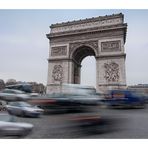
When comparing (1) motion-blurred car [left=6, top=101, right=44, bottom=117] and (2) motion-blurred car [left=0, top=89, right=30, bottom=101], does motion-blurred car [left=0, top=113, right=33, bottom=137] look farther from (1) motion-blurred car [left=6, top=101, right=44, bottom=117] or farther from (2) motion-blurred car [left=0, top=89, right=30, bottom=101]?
(2) motion-blurred car [left=0, top=89, right=30, bottom=101]

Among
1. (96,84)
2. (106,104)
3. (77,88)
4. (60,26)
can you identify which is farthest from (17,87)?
(60,26)

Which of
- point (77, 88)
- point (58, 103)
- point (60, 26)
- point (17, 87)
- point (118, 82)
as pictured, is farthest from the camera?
point (60, 26)

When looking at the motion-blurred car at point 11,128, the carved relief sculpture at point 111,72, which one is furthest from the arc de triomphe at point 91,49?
the motion-blurred car at point 11,128

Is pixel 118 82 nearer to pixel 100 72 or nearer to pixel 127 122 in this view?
pixel 100 72

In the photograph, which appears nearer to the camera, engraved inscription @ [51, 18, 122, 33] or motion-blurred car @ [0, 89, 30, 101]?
motion-blurred car @ [0, 89, 30, 101]

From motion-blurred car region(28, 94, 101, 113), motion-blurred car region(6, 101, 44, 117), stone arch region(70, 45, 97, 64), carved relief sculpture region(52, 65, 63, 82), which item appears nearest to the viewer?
motion-blurred car region(28, 94, 101, 113)

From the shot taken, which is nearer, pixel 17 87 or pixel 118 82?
pixel 17 87

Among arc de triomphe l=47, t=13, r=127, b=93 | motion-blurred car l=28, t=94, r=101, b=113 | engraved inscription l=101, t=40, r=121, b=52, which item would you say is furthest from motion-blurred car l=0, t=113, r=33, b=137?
engraved inscription l=101, t=40, r=121, b=52

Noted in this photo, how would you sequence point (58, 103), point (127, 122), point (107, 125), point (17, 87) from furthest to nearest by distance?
point (17, 87)
point (58, 103)
point (127, 122)
point (107, 125)

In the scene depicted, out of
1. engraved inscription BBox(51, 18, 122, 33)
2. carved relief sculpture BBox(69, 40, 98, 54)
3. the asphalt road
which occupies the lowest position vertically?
the asphalt road

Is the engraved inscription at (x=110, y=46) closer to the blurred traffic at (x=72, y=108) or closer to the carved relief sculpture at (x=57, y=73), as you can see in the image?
the carved relief sculpture at (x=57, y=73)
